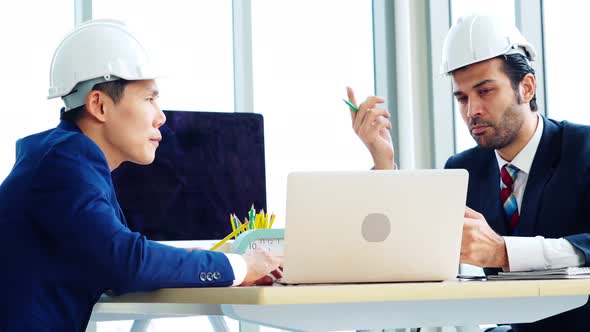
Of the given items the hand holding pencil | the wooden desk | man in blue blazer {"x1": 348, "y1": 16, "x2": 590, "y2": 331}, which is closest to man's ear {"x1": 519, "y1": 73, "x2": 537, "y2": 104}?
man in blue blazer {"x1": 348, "y1": 16, "x2": 590, "y2": 331}

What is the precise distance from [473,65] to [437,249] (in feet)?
4.38

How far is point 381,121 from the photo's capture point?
254cm

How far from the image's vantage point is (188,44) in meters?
4.02

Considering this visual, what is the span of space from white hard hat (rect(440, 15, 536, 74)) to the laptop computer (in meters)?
1.27

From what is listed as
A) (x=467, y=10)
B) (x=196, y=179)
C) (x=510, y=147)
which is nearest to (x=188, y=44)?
(x=196, y=179)

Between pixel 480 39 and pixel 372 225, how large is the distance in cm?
138

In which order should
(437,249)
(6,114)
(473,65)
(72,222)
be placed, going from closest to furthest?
(437,249) < (72,222) < (473,65) < (6,114)

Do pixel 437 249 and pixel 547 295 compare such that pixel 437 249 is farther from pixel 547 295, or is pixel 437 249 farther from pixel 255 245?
pixel 255 245

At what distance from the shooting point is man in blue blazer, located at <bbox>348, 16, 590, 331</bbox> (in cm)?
249

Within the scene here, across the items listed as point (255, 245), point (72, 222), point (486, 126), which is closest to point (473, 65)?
point (486, 126)

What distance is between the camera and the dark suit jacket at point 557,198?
242 centimetres

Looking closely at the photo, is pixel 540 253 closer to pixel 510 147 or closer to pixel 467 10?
pixel 510 147

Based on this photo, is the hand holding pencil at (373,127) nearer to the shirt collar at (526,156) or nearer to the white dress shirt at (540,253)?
the shirt collar at (526,156)

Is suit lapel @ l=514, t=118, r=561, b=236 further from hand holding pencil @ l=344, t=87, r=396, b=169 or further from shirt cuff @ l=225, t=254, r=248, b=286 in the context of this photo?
→ shirt cuff @ l=225, t=254, r=248, b=286
